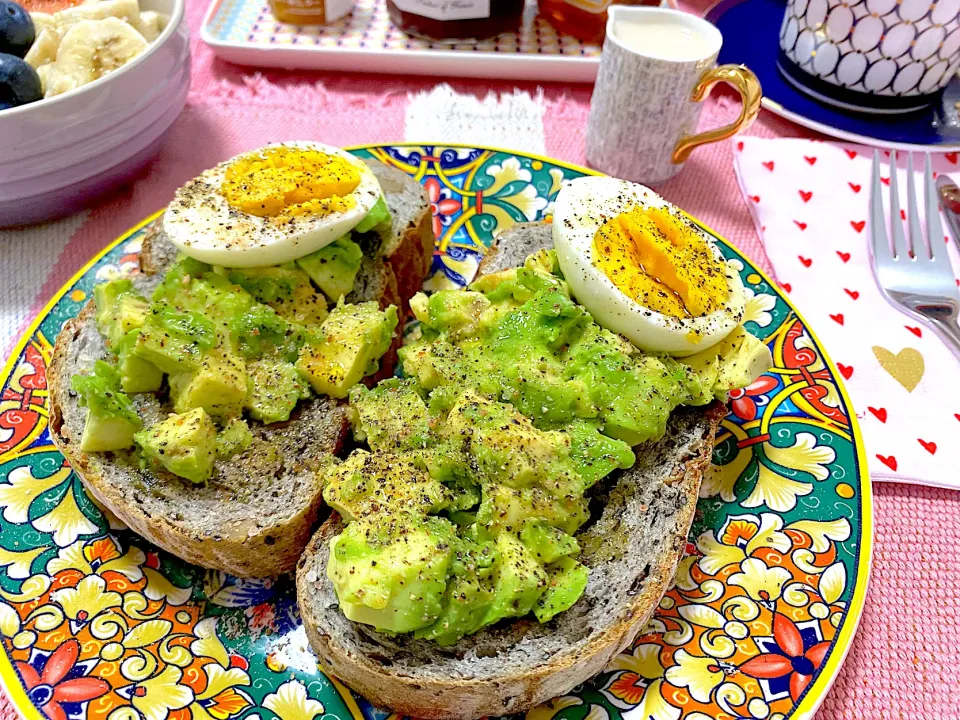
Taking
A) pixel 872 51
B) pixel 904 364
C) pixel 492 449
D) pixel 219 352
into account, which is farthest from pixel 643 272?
pixel 872 51

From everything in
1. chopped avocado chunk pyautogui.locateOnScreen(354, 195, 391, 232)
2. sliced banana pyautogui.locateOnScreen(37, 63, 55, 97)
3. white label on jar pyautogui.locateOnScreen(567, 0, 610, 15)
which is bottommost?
chopped avocado chunk pyautogui.locateOnScreen(354, 195, 391, 232)

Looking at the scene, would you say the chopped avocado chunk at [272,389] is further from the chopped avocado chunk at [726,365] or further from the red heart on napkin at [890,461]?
the red heart on napkin at [890,461]

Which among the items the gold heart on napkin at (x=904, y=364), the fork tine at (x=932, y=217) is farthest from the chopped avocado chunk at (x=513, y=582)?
the fork tine at (x=932, y=217)

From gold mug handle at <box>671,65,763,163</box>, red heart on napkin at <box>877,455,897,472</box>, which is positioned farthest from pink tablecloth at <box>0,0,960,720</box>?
gold mug handle at <box>671,65,763,163</box>

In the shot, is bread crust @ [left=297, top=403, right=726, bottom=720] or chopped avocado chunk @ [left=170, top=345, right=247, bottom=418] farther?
chopped avocado chunk @ [left=170, top=345, right=247, bottom=418]

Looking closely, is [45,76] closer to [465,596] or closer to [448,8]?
[448,8]

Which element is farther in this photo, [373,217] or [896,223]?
[896,223]

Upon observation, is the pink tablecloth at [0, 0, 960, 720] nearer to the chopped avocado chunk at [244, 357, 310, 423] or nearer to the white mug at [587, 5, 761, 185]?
the white mug at [587, 5, 761, 185]
